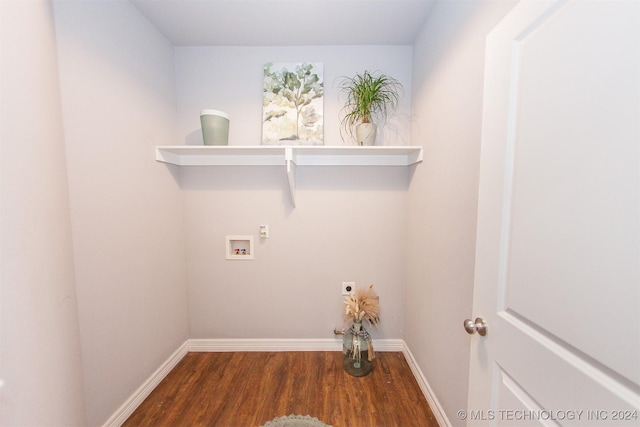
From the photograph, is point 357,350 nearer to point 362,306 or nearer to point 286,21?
point 362,306

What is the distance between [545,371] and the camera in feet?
1.91

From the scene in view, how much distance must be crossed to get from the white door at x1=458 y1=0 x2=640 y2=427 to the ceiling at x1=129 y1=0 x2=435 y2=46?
970 mm

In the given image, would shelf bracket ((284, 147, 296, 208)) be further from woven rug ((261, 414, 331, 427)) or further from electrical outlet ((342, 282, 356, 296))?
woven rug ((261, 414, 331, 427))

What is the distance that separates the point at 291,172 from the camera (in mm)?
1663

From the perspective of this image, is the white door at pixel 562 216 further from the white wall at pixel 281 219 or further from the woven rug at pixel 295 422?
the white wall at pixel 281 219

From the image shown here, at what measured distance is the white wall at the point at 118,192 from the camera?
113cm

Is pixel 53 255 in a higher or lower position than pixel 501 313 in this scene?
higher

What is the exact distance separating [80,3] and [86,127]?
1.82ft

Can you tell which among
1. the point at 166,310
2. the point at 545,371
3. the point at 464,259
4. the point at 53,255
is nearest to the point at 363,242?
the point at 464,259

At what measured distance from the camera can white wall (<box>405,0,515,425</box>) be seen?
3.42 ft

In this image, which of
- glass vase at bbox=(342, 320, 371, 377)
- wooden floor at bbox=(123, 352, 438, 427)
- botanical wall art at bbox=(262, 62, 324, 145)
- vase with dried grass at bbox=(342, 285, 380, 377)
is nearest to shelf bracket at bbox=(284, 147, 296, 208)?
botanical wall art at bbox=(262, 62, 324, 145)

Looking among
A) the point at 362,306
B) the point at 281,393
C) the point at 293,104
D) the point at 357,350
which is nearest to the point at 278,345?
the point at 281,393

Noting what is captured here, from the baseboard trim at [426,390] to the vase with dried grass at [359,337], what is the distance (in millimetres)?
290

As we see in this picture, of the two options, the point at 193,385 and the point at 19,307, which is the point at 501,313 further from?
the point at 193,385
